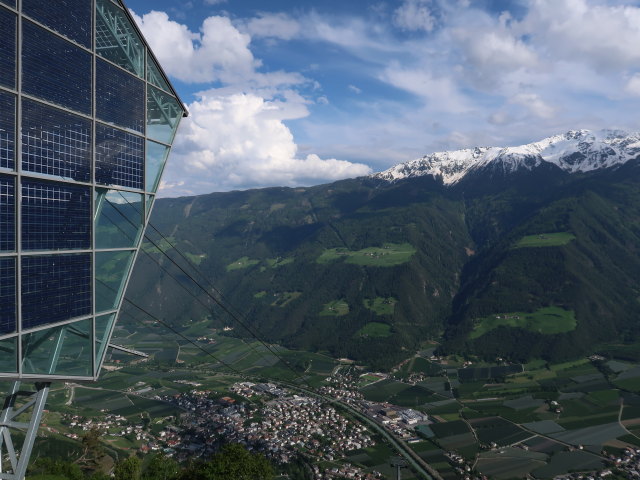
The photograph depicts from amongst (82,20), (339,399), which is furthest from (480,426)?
(82,20)

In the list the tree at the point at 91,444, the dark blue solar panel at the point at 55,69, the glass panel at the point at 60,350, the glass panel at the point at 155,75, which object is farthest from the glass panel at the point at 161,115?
the tree at the point at 91,444

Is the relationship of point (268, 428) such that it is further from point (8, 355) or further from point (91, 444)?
point (8, 355)

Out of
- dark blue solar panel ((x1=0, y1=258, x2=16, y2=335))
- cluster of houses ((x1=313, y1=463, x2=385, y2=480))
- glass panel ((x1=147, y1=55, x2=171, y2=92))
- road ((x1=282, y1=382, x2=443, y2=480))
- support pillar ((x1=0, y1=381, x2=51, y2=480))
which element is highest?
glass panel ((x1=147, y1=55, x2=171, y2=92))

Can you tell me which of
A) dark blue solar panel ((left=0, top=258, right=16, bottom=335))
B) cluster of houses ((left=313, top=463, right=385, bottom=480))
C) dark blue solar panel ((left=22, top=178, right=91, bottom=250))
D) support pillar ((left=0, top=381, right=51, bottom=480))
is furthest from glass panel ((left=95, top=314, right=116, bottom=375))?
cluster of houses ((left=313, top=463, right=385, bottom=480))

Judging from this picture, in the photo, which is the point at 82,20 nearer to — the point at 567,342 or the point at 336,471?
the point at 336,471

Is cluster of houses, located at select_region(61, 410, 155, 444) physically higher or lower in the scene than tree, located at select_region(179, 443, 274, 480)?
lower

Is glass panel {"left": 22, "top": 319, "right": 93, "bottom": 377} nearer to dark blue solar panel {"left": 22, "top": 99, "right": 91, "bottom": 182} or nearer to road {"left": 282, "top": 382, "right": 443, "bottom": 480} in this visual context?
dark blue solar panel {"left": 22, "top": 99, "right": 91, "bottom": 182}

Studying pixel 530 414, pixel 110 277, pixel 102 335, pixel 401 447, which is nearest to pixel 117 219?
pixel 110 277

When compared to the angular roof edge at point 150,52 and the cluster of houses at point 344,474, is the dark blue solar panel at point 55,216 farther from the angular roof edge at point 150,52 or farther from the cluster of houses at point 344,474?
the cluster of houses at point 344,474
